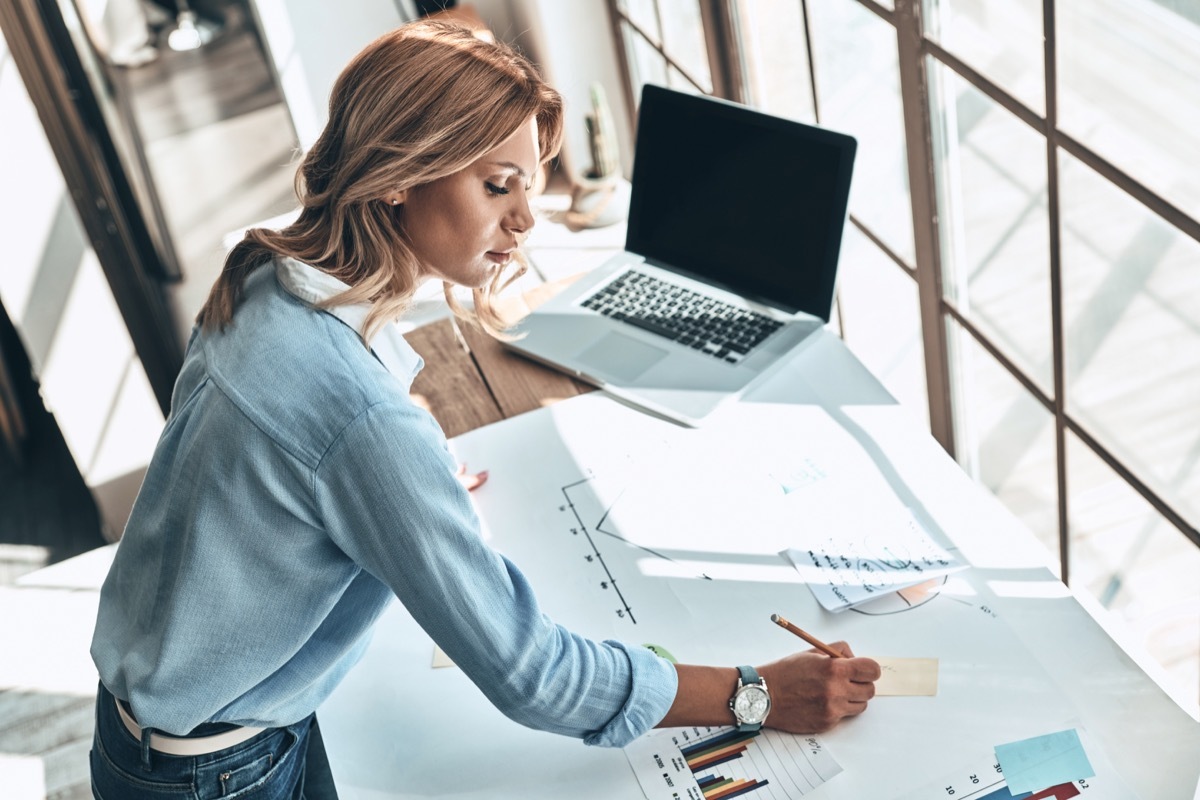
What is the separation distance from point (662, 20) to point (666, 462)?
131cm

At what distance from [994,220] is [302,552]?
3.43 feet

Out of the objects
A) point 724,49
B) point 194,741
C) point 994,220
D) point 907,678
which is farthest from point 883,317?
point 194,741

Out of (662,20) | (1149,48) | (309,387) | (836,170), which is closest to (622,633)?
(309,387)

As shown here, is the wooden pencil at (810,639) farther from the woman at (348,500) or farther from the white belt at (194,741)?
the white belt at (194,741)

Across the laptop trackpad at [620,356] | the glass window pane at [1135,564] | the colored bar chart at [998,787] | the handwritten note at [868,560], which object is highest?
the laptop trackpad at [620,356]

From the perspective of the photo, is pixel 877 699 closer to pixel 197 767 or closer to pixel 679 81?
pixel 197 767

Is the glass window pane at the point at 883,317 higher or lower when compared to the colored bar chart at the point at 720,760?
lower

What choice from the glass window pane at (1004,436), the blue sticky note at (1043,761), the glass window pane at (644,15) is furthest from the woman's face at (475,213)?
the glass window pane at (644,15)

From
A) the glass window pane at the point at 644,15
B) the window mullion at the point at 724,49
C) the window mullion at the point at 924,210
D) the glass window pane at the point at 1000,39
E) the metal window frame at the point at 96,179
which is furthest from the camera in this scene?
the metal window frame at the point at 96,179

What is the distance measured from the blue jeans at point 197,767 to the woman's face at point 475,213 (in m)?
0.56

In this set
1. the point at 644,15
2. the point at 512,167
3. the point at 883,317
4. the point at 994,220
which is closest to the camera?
the point at 512,167

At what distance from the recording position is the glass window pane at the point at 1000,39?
1454mm

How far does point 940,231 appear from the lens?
70.9 inches

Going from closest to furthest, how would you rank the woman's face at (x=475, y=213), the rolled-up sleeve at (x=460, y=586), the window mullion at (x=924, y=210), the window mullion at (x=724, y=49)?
the rolled-up sleeve at (x=460, y=586) → the woman's face at (x=475, y=213) → the window mullion at (x=924, y=210) → the window mullion at (x=724, y=49)
